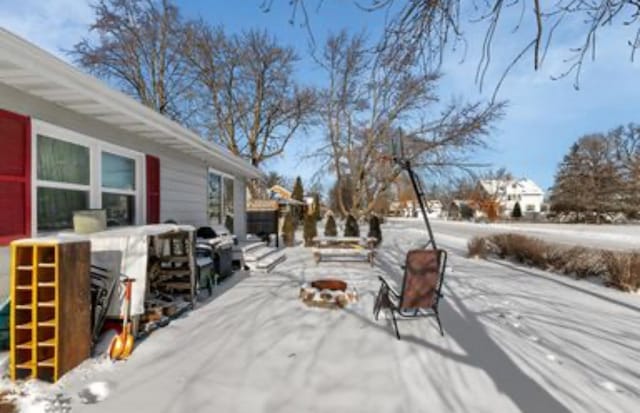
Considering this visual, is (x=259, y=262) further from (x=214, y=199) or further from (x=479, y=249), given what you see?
(x=479, y=249)

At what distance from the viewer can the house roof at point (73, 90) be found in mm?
2654

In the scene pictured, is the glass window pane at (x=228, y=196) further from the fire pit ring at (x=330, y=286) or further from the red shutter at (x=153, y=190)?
the fire pit ring at (x=330, y=286)

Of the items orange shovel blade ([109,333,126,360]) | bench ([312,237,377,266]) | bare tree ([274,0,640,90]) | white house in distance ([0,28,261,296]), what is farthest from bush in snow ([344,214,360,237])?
bare tree ([274,0,640,90])

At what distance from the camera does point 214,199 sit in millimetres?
8820

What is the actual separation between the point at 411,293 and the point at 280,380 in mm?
1668

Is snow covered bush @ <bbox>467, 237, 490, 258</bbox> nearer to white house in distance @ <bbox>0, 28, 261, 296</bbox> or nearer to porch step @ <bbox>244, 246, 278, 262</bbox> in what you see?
porch step @ <bbox>244, 246, 278, 262</bbox>

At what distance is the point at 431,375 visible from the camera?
264 centimetres

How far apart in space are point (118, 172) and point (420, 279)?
4519mm

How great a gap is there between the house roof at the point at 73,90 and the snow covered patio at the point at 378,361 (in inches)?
99.8

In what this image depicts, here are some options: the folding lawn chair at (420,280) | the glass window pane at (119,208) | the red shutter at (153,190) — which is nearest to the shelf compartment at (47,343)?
the glass window pane at (119,208)

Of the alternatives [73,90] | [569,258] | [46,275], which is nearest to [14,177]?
[73,90]

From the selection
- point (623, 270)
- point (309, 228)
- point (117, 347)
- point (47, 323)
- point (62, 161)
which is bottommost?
point (117, 347)

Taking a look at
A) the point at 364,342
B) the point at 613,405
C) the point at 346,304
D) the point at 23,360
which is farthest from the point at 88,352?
the point at 613,405

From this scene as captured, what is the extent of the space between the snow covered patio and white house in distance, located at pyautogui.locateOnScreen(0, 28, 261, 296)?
1924 mm
